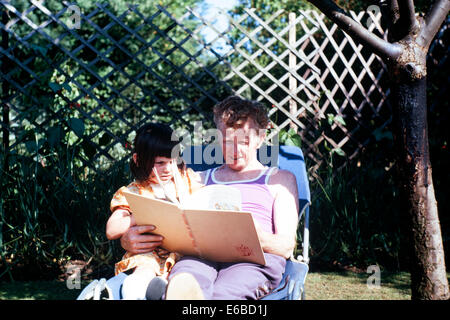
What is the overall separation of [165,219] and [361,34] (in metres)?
1.13

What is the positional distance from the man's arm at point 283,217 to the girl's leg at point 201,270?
0.73ft

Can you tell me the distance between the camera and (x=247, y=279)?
1607 mm

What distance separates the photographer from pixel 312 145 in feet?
11.2

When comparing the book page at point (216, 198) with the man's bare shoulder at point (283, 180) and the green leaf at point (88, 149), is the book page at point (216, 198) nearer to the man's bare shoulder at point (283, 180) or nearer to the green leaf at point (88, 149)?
the man's bare shoulder at point (283, 180)

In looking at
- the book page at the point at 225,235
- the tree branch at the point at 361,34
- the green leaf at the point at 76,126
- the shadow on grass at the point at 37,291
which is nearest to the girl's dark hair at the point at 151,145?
the book page at the point at 225,235

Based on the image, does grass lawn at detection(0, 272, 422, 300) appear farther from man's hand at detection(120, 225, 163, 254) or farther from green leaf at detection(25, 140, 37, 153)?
man's hand at detection(120, 225, 163, 254)

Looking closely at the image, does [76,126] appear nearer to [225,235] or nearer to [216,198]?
[216,198]

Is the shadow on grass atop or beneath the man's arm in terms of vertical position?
beneath

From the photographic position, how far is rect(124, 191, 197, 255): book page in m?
1.54

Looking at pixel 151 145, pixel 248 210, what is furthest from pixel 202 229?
pixel 151 145

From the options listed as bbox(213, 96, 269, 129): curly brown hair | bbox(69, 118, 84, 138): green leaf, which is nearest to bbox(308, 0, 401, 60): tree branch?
bbox(213, 96, 269, 129): curly brown hair

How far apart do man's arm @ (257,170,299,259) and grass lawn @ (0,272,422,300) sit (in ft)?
2.97
